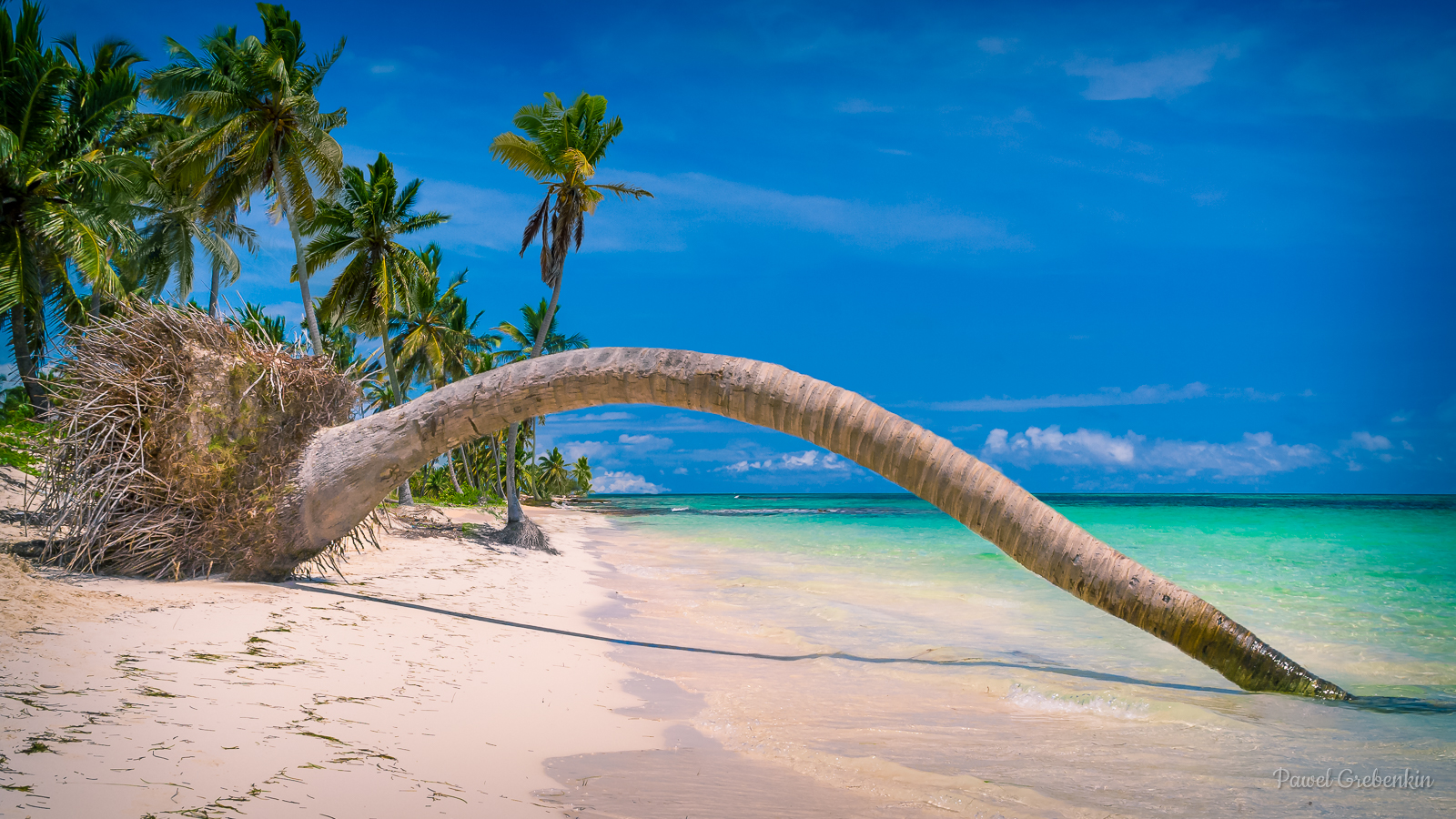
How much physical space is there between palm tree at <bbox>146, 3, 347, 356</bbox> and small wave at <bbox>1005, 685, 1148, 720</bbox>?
17.5 metres

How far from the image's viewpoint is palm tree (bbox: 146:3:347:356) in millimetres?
17641

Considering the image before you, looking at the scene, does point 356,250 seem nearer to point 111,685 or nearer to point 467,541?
point 467,541

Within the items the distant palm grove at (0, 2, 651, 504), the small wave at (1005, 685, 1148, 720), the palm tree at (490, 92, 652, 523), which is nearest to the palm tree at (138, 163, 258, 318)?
the distant palm grove at (0, 2, 651, 504)

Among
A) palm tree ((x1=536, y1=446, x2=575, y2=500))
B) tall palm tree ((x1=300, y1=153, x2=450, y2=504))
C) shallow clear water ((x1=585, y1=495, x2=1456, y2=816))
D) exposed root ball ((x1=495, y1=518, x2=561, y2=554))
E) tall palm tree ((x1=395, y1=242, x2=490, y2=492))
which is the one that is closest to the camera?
shallow clear water ((x1=585, y1=495, x2=1456, y2=816))

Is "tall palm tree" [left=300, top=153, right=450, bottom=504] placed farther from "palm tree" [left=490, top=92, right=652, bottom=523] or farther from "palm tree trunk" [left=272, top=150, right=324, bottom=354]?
"palm tree" [left=490, top=92, right=652, bottom=523]

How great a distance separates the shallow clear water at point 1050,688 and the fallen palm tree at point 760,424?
666 mm

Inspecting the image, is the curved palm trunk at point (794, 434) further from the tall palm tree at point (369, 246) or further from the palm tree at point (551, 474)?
the palm tree at point (551, 474)

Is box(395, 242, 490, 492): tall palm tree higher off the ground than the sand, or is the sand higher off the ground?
box(395, 242, 490, 492): tall palm tree

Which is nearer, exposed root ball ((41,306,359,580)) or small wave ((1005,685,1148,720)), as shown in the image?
small wave ((1005,685,1148,720))

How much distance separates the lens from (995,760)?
4.11m

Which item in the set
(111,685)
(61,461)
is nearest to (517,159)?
(61,461)

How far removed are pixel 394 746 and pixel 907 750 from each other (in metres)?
2.84

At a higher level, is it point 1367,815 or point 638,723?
point 1367,815

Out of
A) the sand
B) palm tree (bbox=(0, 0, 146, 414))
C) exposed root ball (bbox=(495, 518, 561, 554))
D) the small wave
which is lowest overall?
exposed root ball (bbox=(495, 518, 561, 554))
